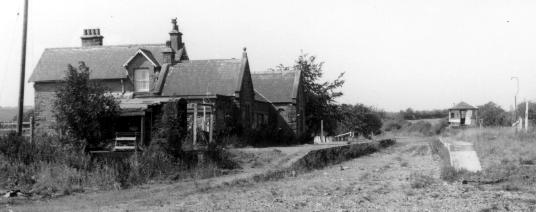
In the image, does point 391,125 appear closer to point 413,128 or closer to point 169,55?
point 413,128

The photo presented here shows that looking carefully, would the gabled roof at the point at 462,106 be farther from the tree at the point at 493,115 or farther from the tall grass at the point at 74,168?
the tall grass at the point at 74,168

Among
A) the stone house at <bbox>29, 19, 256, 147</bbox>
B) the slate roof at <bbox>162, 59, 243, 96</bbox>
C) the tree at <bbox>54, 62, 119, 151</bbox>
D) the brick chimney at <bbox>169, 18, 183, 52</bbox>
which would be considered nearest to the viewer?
the tree at <bbox>54, 62, 119, 151</bbox>

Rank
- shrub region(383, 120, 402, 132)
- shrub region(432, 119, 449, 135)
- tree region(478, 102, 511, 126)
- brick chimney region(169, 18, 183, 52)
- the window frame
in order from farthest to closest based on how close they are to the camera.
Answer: shrub region(383, 120, 402, 132) < shrub region(432, 119, 449, 135) < tree region(478, 102, 511, 126) < brick chimney region(169, 18, 183, 52) < the window frame

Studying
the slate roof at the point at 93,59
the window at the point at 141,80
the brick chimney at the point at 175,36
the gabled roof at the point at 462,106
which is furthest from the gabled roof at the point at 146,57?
the gabled roof at the point at 462,106

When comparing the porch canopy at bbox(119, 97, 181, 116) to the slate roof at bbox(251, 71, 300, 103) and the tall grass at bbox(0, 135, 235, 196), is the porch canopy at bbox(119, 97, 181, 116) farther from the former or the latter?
the slate roof at bbox(251, 71, 300, 103)

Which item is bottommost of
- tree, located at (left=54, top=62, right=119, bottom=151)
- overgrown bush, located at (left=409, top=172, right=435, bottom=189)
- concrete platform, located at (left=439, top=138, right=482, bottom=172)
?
overgrown bush, located at (left=409, top=172, right=435, bottom=189)

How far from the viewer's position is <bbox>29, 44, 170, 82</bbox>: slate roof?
39469 millimetres

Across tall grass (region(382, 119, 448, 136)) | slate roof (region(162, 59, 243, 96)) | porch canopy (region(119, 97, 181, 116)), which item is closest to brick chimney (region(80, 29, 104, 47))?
slate roof (region(162, 59, 243, 96))

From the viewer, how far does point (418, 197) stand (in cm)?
1443

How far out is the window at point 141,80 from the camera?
38750mm

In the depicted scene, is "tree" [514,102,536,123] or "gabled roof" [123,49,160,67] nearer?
"gabled roof" [123,49,160,67]

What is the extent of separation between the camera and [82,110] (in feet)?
69.3

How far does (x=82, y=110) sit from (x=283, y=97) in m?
25.6

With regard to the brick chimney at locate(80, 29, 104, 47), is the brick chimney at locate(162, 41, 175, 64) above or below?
below
